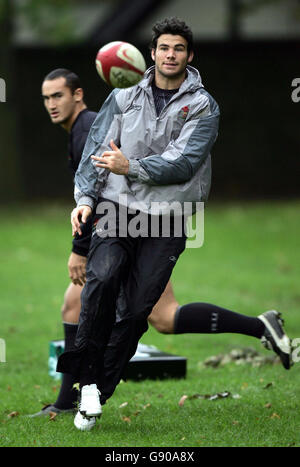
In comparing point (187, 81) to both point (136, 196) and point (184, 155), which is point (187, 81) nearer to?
point (184, 155)

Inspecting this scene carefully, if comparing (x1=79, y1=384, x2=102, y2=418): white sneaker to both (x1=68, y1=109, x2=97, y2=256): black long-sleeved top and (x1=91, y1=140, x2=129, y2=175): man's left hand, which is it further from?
(x1=91, y1=140, x2=129, y2=175): man's left hand

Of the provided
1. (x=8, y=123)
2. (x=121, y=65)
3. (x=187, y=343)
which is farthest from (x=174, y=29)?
(x=8, y=123)

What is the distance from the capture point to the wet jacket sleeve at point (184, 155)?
5.47 m

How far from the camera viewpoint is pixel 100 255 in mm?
5625

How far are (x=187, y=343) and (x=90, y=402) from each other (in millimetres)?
3885

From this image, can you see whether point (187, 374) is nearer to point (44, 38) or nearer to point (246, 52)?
point (246, 52)

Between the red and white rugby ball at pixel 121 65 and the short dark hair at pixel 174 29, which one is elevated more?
the short dark hair at pixel 174 29

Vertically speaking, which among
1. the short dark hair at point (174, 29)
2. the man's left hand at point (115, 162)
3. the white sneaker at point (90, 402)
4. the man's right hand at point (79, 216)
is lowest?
the white sneaker at point (90, 402)

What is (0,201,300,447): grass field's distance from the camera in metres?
5.56

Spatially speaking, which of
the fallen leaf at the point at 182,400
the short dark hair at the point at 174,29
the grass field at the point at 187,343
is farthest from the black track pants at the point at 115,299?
the short dark hair at the point at 174,29

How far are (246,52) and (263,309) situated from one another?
12.0 metres

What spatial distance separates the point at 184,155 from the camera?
5.53m

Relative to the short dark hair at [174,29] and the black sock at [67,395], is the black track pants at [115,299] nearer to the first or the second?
the black sock at [67,395]

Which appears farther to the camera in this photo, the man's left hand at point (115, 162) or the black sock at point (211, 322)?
the black sock at point (211, 322)
